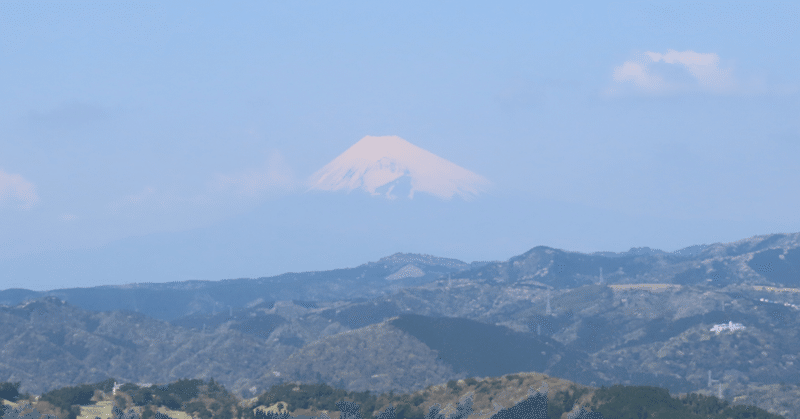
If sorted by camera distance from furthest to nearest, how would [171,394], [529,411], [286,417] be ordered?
[171,394], [286,417], [529,411]

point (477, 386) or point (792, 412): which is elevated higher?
point (477, 386)

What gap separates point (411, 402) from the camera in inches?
4085

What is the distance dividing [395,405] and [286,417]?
1147cm

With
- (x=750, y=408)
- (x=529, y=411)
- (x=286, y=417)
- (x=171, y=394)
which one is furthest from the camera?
(x=171, y=394)

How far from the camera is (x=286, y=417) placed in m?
99.6

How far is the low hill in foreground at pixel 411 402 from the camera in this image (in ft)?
286

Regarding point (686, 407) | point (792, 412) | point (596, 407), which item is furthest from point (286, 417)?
point (792, 412)

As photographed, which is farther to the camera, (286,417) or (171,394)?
(171,394)

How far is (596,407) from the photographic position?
89062mm

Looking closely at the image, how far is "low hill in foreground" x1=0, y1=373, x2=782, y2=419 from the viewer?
87250 mm

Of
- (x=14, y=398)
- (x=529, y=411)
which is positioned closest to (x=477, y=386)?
(x=529, y=411)

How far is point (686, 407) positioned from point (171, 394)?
54151mm

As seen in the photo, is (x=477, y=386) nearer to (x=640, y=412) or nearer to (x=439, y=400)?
(x=439, y=400)

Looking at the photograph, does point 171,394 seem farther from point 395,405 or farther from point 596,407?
point 596,407
